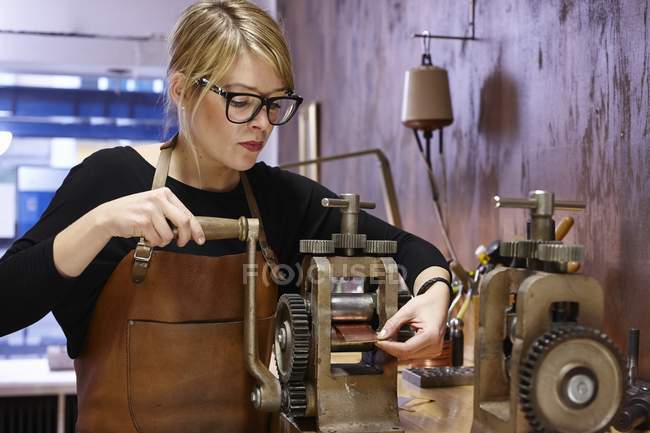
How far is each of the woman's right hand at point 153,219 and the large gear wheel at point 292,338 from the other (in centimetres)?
21

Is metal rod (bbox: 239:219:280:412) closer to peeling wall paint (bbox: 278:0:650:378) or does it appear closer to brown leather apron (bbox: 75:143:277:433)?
brown leather apron (bbox: 75:143:277:433)

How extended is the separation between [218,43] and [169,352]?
64 centimetres

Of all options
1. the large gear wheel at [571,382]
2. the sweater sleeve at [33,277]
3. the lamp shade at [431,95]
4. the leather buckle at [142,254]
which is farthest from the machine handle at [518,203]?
the lamp shade at [431,95]

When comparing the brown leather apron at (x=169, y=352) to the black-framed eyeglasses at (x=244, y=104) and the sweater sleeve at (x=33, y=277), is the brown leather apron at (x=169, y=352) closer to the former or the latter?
the sweater sleeve at (x=33, y=277)

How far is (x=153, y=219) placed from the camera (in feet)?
4.34

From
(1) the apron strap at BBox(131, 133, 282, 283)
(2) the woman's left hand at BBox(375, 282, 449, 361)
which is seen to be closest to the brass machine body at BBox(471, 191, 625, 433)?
(2) the woman's left hand at BBox(375, 282, 449, 361)

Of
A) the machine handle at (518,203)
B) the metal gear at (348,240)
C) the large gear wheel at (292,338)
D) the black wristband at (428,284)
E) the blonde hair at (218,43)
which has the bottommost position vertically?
the large gear wheel at (292,338)

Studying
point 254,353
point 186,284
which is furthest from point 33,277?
point 254,353

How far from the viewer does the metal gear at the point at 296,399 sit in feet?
4.55

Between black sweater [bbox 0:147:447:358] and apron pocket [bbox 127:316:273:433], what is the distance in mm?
151

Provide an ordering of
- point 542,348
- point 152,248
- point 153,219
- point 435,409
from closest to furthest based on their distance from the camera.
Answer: point 542,348 < point 153,219 < point 152,248 < point 435,409

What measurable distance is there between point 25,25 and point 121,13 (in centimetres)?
68

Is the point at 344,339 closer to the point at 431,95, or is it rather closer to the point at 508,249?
the point at 508,249

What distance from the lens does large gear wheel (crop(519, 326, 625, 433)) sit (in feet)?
3.37
